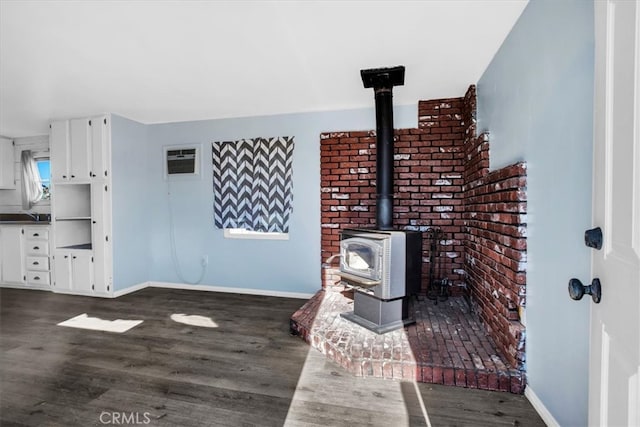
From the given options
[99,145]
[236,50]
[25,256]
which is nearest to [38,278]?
[25,256]

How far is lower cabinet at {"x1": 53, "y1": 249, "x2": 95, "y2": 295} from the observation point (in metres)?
3.92

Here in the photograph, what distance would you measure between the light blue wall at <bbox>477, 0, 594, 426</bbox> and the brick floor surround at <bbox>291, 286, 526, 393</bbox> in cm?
26

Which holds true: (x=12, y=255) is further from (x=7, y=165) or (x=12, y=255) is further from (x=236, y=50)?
(x=236, y=50)

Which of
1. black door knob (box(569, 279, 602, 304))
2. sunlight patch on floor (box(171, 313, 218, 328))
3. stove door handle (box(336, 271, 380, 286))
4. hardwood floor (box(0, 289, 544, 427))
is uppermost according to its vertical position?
black door knob (box(569, 279, 602, 304))

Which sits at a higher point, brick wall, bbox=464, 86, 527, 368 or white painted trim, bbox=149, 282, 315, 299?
brick wall, bbox=464, 86, 527, 368

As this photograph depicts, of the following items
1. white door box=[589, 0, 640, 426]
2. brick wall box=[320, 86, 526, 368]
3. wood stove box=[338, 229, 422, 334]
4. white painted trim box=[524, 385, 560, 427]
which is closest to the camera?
white door box=[589, 0, 640, 426]

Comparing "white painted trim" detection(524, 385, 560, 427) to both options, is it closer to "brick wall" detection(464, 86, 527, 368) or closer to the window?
"brick wall" detection(464, 86, 527, 368)

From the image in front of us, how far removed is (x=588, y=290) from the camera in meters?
→ 0.87

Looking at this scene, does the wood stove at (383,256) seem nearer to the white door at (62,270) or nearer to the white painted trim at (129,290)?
the white painted trim at (129,290)

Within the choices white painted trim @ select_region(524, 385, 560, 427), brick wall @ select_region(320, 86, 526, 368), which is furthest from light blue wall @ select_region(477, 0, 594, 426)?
brick wall @ select_region(320, 86, 526, 368)

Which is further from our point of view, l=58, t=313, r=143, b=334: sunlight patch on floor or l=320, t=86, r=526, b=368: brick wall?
l=58, t=313, r=143, b=334: sunlight patch on floor

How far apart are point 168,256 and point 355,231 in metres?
2.88

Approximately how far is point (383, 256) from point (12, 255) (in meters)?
5.29

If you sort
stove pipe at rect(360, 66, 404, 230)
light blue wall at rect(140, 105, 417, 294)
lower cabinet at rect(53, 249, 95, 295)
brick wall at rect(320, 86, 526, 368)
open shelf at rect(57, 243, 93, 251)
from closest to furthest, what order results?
brick wall at rect(320, 86, 526, 368)
stove pipe at rect(360, 66, 404, 230)
light blue wall at rect(140, 105, 417, 294)
lower cabinet at rect(53, 249, 95, 295)
open shelf at rect(57, 243, 93, 251)
